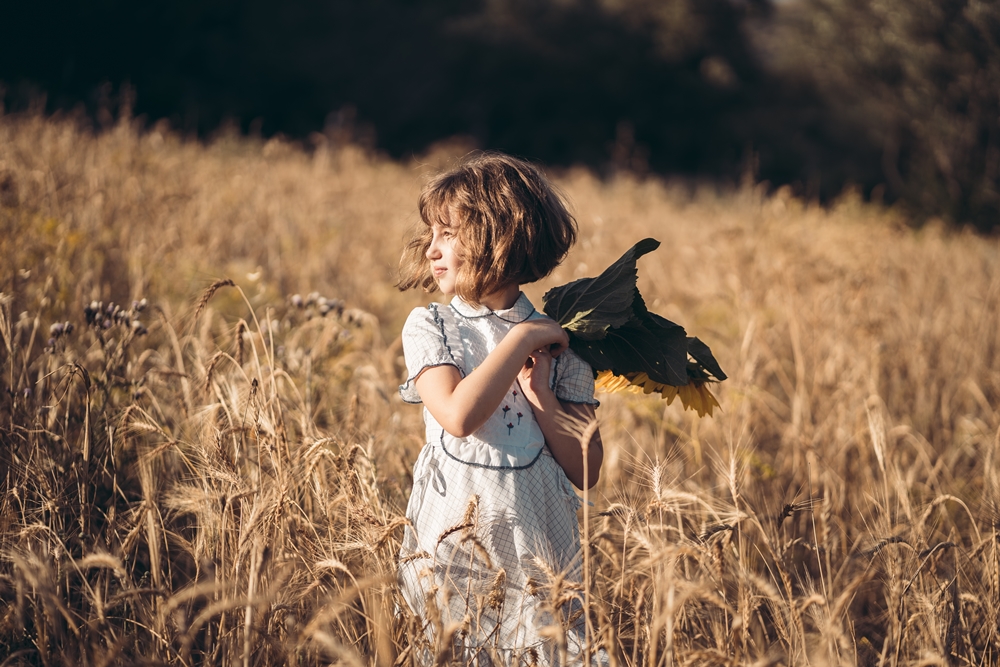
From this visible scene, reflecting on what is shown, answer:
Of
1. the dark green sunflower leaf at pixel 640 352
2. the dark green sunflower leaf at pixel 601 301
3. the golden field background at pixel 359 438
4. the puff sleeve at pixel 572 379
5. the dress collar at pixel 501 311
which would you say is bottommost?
the golden field background at pixel 359 438

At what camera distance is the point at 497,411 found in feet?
4.94

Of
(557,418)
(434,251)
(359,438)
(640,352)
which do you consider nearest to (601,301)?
(640,352)

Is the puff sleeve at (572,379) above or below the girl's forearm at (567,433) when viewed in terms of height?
above

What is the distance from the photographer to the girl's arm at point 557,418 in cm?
148

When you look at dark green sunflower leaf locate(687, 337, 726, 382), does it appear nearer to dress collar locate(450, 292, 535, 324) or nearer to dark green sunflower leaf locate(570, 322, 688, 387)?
dark green sunflower leaf locate(570, 322, 688, 387)

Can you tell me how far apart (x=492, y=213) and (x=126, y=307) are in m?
2.28

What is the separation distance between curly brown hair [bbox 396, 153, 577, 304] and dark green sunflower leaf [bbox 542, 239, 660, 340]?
0.09 metres

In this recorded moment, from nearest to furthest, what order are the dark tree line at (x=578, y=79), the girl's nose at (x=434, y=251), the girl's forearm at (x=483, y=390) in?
1. the girl's forearm at (x=483, y=390)
2. the girl's nose at (x=434, y=251)
3. the dark tree line at (x=578, y=79)

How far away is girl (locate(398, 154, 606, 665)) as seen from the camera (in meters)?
1.40

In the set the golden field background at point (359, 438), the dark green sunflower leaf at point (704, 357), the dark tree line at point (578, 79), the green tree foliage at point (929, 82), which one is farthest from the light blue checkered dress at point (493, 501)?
the dark tree line at point (578, 79)

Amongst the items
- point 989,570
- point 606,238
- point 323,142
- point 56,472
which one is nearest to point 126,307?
point 56,472

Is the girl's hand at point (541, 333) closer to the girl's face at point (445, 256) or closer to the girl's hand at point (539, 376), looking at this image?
the girl's hand at point (539, 376)

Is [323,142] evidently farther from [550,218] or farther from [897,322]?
[550,218]

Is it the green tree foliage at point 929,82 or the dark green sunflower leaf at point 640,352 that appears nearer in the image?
the dark green sunflower leaf at point 640,352
